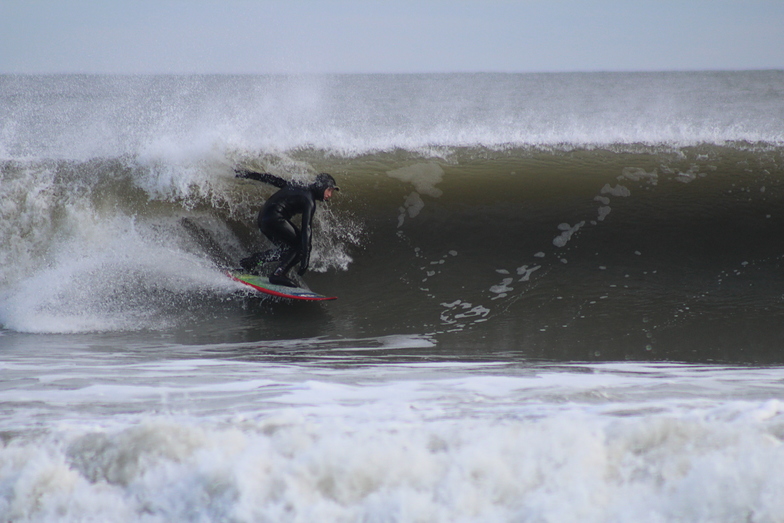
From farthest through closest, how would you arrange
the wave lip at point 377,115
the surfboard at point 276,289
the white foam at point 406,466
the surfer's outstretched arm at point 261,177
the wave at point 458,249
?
the wave lip at point 377,115
the surfer's outstretched arm at point 261,177
the surfboard at point 276,289
the wave at point 458,249
the white foam at point 406,466

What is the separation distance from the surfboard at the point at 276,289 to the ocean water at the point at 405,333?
0.41ft

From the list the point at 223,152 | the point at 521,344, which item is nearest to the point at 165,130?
the point at 223,152

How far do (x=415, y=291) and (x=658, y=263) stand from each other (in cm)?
232

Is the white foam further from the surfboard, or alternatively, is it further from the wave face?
the surfboard

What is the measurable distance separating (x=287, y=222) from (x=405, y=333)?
1538 mm

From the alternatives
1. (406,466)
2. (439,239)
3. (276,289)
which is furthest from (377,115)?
(406,466)

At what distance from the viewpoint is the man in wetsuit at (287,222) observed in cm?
528

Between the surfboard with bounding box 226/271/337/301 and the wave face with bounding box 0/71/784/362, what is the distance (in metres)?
0.11

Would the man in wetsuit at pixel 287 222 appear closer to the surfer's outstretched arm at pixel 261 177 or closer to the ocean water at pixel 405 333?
the surfer's outstretched arm at pixel 261 177

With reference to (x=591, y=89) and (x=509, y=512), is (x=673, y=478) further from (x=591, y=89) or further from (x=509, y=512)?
(x=591, y=89)

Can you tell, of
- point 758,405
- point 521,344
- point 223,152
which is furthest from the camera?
point 223,152

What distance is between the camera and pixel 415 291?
5.50 m

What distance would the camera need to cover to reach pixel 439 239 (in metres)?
6.30

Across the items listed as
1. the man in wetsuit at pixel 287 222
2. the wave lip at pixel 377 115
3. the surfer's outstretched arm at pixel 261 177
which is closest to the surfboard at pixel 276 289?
the man in wetsuit at pixel 287 222
